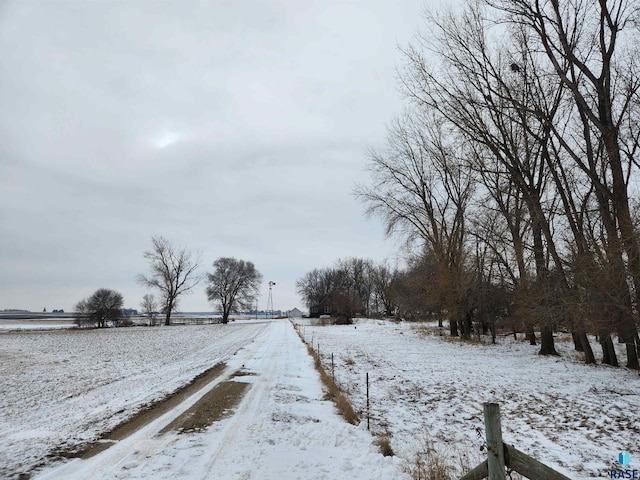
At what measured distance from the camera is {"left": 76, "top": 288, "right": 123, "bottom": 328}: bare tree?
5248 centimetres

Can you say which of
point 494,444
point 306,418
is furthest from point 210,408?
point 494,444

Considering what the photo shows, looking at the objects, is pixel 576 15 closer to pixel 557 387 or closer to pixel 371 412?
pixel 557 387

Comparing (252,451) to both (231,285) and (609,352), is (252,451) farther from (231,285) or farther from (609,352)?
(231,285)

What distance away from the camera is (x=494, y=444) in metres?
3.14

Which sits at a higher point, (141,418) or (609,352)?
(609,352)

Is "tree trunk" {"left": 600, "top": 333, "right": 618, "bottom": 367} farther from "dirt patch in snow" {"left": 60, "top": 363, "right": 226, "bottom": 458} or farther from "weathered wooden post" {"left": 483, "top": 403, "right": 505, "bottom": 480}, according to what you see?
"weathered wooden post" {"left": 483, "top": 403, "right": 505, "bottom": 480}

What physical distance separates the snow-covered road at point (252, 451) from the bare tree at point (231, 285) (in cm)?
7092

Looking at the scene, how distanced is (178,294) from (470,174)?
57.7m

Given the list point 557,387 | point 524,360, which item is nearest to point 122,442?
point 557,387

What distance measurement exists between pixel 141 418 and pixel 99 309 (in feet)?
174

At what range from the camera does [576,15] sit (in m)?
13.0

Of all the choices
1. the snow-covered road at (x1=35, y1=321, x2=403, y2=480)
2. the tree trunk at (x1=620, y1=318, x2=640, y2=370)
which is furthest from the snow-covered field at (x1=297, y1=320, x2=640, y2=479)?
the snow-covered road at (x1=35, y1=321, x2=403, y2=480)

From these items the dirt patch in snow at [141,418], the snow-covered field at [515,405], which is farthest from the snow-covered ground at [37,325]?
the snow-covered field at [515,405]

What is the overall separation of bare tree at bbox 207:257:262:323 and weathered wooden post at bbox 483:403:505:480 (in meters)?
76.4
